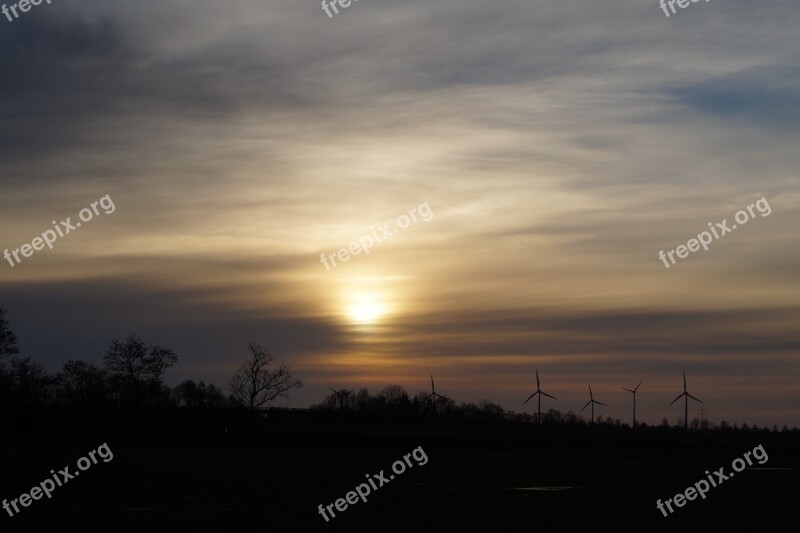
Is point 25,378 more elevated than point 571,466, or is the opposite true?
point 25,378

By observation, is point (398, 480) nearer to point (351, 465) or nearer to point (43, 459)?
point (351, 465)

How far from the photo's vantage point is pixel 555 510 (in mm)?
47188

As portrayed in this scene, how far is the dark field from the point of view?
4147 cm

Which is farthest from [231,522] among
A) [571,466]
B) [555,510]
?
[571,466]

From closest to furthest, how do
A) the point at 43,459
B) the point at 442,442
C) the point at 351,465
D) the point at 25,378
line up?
the point at 43,459 < the point at 351,465 < the point at 442,442 < the point at 25,378

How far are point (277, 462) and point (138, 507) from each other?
34455 mm

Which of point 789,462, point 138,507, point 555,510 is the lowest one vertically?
point 789,462

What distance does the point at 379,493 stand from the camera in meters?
54.0

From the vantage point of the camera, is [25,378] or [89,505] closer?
[89,505]

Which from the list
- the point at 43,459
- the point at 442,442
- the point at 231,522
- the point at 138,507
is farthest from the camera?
the point at 442,442

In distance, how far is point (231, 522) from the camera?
40.4m

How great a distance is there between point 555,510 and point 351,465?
32.9 m

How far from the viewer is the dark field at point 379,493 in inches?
1633

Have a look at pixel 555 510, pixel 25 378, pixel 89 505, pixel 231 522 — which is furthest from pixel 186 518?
pixel 25 378
